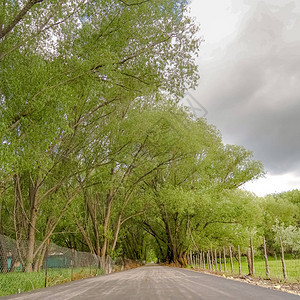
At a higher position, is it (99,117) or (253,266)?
(99,117)

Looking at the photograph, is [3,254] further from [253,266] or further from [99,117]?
[253,266]

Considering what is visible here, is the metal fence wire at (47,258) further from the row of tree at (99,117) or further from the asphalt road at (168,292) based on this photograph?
the asphalt road at (168,292)

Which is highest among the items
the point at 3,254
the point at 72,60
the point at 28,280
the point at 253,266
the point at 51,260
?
the point at 72,60

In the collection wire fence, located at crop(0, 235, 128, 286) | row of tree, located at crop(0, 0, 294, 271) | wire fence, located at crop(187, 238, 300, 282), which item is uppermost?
row of tree, located at crop(0, 0, 294, 271)

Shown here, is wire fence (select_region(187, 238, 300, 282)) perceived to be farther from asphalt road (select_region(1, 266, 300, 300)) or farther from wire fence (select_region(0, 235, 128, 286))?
wire fence (select_region(0, 235, 128, 286))

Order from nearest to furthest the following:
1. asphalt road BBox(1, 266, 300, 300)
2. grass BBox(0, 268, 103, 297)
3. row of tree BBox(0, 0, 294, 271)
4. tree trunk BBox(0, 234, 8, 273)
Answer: asphalt road BBox(1, 266, 300, 300) < grass BBox(0, 268, 103, 297) < tree trunk BBox(0, 234, 8, 273) < row of tree BBox(0, 0, 294, 271)

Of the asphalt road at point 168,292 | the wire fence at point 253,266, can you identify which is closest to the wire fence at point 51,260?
the asphalt road at point 168,292

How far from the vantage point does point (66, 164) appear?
18094 mm

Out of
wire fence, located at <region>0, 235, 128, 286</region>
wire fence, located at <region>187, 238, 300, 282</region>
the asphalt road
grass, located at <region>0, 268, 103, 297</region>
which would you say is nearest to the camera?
the asphalt road

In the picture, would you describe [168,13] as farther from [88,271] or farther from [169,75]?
[88,271]

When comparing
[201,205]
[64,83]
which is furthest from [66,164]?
[201,205]

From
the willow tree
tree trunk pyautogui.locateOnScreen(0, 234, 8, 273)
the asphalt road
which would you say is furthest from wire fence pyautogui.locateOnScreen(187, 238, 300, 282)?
tree trunk pyautogui.locateOnScreen(0, 234, 8, 273)

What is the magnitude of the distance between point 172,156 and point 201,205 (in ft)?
18.8

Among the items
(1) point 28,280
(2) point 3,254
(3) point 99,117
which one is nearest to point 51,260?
(2) point 3,254
